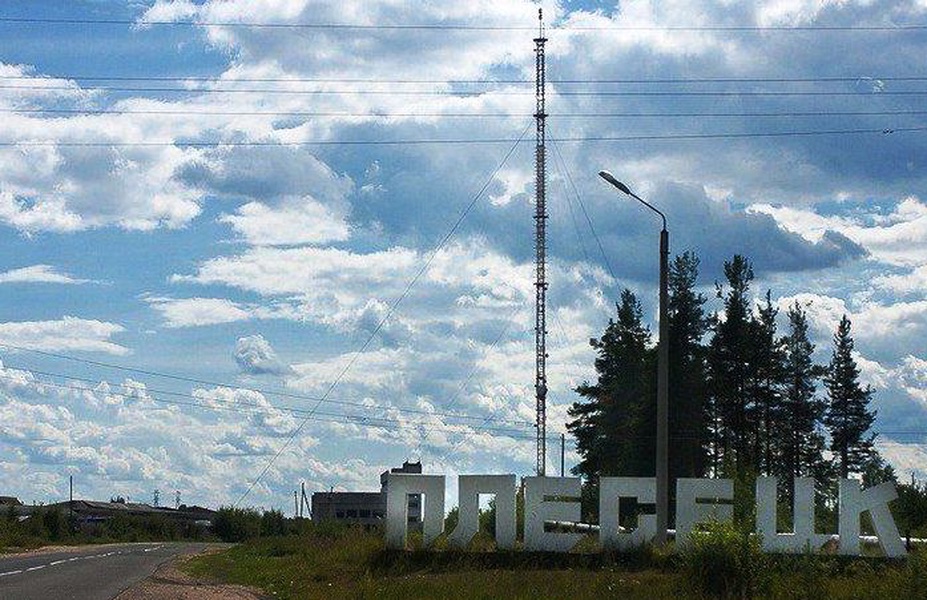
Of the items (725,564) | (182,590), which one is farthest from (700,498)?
(182,590)

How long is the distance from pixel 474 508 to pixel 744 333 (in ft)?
144

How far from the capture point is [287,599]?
3034 centimetres

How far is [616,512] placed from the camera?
37.6 metres

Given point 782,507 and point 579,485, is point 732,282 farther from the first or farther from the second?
point 579,485

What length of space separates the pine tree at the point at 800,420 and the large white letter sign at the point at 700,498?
145 feet

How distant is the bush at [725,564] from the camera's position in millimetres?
28266

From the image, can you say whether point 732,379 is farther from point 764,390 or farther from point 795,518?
point 795,518

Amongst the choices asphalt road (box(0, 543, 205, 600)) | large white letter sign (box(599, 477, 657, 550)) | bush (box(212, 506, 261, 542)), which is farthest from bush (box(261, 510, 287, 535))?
large white letter sign (box(599, 477, 657, 550))

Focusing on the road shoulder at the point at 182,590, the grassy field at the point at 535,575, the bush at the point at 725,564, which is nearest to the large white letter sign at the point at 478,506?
the grassy field at the point at 535,575

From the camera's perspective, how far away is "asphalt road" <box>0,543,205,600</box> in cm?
2805

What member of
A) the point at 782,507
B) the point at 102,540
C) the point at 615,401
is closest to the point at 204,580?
the point at 782,507

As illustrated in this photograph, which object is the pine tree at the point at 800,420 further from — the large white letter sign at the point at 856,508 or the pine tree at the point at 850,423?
the large white letter sign at the point at 856,508

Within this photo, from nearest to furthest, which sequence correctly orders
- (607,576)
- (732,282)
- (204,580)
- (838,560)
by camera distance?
(607,576)
(838,560)
(204,580)
(732,282)

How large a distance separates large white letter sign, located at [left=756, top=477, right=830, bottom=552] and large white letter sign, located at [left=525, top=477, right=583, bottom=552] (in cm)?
485
